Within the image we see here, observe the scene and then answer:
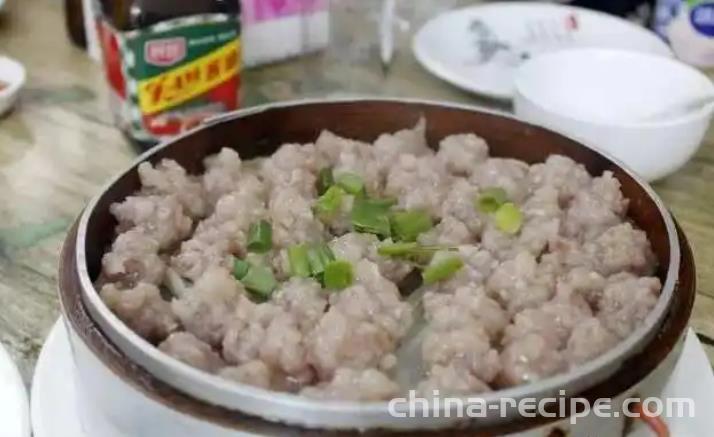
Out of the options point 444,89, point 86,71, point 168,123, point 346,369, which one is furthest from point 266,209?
point 86,71

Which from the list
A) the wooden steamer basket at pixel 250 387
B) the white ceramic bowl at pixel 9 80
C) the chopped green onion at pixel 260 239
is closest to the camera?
the wooden steamer basket at pixel 250 387

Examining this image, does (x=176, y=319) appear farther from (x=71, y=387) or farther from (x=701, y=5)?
(x=701, y=5)

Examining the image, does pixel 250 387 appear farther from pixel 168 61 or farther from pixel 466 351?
pixel 168 61

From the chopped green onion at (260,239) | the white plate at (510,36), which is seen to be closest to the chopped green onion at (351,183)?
the chopped green onion at (260,239)

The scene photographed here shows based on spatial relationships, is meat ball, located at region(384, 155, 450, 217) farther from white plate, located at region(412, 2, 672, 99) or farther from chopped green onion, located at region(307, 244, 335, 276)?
white plate, located at region(412, 2, 672, 99)

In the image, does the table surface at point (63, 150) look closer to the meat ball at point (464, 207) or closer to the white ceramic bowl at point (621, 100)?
the white ceramic bowl at point (621, 100)

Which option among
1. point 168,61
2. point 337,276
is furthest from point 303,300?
point 168,61
